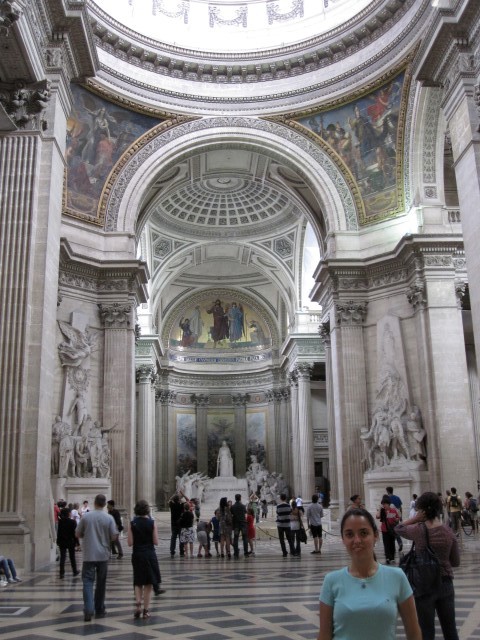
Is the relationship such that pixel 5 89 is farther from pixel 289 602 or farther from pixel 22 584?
pixel 289 602

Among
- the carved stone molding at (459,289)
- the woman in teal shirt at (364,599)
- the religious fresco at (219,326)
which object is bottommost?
the woman in teal shirt at (364,599)

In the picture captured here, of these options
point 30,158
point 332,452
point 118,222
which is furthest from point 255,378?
point 30,158

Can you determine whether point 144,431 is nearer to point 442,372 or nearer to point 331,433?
point 331,433

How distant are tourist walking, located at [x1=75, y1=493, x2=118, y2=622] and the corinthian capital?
1555cm

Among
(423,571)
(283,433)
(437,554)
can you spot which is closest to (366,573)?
(423,571)

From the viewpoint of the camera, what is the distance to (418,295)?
20.6 metres

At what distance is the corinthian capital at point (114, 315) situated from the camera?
72.9ft

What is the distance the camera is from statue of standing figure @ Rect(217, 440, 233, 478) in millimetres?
37875

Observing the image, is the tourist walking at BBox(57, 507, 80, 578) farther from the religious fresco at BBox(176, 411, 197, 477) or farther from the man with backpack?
the religious fresco at BBox(176, 411, 197, 477)

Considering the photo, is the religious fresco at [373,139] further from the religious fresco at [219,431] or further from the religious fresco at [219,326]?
the religious fresco at [219,431]

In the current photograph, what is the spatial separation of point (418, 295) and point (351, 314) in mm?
2712

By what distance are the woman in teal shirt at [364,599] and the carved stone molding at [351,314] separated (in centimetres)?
2045

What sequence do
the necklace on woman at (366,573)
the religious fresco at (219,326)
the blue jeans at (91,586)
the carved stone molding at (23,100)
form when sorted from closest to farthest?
the necklace on woman at (366,573) → the blue jeans at (91,586) → the carved stone molding at (23,100) → the religious fresco at (219,326)

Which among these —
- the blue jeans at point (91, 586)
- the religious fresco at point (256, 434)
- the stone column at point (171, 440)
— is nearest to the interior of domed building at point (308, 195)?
the blue jeans at point (91, 586)
